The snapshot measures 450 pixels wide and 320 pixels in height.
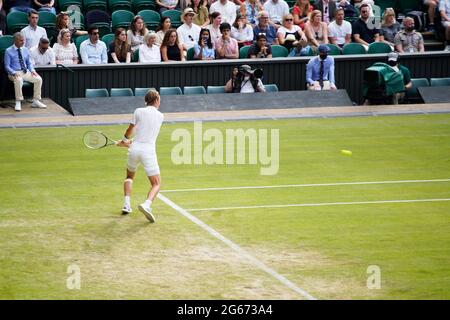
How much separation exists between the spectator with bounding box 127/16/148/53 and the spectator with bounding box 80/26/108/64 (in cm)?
87

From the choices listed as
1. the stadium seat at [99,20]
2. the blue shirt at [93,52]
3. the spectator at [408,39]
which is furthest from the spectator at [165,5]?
the spectator at [408,39]

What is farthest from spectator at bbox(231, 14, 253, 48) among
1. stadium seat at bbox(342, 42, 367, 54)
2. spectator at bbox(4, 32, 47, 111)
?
spectator at bbox(4, 32, 47, 111)

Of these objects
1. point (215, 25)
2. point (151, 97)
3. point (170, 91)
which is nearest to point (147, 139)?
point (151, 97)

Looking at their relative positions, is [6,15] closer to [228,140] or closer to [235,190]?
[228,140]

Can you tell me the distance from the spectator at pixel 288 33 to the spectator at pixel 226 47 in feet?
5.79

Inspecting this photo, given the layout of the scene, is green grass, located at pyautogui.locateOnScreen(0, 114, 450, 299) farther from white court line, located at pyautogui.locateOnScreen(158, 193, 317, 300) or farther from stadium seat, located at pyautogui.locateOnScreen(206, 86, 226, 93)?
stadium seat, located at pyautogui.locateOnScreen(206, 86, 226, 93)

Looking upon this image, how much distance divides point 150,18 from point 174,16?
28.5 inches

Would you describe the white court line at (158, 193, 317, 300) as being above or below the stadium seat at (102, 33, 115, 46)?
below

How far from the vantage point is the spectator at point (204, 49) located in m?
27.5

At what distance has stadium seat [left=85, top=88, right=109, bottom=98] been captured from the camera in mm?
26469

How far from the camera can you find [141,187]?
18641 millimetres

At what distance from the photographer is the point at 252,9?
98.5 ft

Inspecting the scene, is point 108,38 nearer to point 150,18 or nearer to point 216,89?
point 150,18

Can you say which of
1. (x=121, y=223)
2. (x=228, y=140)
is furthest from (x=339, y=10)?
(x=121, y=223)
